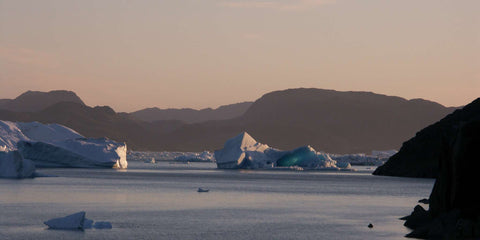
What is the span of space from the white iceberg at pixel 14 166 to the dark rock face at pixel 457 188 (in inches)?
2041

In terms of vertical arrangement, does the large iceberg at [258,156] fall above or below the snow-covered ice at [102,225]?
above

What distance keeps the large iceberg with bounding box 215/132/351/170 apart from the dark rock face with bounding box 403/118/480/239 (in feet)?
273

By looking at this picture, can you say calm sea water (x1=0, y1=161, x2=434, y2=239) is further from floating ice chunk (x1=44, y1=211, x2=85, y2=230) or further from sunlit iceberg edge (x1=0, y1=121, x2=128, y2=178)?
sunlit iceberg edge (x1=0, y1=121, x2=128, y2=178)

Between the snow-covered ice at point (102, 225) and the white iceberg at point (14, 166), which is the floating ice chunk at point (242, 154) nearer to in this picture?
the white iceberg at point (14, 166)

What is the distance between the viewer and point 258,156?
12169 centimetres

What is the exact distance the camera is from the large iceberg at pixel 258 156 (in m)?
118

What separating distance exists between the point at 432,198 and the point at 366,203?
70.4ft

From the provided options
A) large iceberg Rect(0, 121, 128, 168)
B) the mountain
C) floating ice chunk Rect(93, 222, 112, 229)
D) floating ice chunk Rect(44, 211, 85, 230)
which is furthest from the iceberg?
floating ice chunk Rect(44, 211, 85, 230)

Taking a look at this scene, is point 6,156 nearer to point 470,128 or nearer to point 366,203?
point 366,203

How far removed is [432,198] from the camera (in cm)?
3341

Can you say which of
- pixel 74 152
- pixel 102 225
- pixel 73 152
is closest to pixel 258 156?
pixel 74 152

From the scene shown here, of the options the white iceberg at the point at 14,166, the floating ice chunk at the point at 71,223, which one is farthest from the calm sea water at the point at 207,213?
the white iceberg at the point at 14,166

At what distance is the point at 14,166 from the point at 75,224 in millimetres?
47635

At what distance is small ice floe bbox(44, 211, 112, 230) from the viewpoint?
33.5 meters
